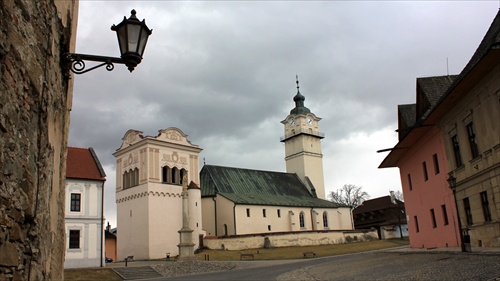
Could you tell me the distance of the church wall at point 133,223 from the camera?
43281 millimetres

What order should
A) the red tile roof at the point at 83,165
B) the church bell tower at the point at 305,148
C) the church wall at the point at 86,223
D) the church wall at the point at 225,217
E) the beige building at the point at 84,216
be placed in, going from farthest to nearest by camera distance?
the church bell tower at the point at 305,148, the church wall at the point at 225,217, the red tile roof at the point at 83,165, the beige building at the point at 84,216, the church wall at the point at 86,223

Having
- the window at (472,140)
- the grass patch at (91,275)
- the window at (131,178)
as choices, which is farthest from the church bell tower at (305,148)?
the window at (472,140)

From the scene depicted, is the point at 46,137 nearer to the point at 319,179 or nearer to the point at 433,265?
the point at 433,265

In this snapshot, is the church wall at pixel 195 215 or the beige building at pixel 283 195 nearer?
the church wall at pixel 195 215

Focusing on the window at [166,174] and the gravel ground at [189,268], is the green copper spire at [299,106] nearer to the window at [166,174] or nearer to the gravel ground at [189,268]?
the window at [166,174]

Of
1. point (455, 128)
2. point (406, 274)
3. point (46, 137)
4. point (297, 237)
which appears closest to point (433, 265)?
point (406, 274)

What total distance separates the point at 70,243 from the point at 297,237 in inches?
966

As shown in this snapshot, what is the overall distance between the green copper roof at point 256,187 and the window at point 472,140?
113 ft

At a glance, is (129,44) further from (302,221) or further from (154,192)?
(302,221)

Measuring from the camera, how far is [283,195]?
61.3 meters

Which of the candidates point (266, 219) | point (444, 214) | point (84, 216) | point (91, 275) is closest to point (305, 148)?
point (266, 219)

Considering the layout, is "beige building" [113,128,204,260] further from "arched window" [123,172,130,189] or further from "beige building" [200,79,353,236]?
"beige building" [200,79,353,236]

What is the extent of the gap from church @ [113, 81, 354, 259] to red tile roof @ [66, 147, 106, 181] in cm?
727

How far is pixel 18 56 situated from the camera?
4113 millimetres
